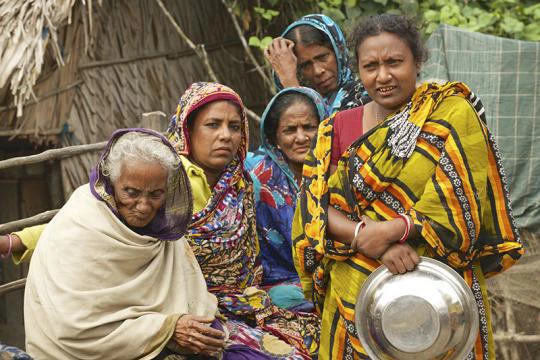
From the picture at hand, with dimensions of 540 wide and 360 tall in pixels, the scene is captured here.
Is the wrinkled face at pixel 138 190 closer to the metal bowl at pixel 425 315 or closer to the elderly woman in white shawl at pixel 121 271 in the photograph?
the elderly woman in white shawl at pixel 121 271

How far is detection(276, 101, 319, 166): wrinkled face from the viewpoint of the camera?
4.59 meters

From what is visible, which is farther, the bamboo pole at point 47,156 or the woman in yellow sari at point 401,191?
the bamboo pole at point 47,156

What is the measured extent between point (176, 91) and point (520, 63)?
2.94m

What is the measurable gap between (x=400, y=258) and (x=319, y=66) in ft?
6.22

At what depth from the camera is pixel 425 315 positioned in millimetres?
3182

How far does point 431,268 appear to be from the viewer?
3.22 metres

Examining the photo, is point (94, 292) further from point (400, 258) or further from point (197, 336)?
point (400, 258)

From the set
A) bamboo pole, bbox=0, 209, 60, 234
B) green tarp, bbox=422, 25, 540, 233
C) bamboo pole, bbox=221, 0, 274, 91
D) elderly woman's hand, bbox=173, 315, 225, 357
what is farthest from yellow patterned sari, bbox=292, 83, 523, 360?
bamboo pole, bbox=221, 0, 274, 91

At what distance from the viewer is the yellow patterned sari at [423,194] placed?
3223 mm

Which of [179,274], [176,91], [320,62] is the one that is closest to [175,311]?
[179,274]

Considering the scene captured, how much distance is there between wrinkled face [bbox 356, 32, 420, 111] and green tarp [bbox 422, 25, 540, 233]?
8.46 feet

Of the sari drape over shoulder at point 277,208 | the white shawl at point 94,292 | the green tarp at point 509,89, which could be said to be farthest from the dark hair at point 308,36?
the white shawl at point 94,292

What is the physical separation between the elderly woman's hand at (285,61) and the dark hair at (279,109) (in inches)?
→ 11.2

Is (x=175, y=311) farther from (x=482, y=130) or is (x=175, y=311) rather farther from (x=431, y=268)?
(x=482, y=130)
